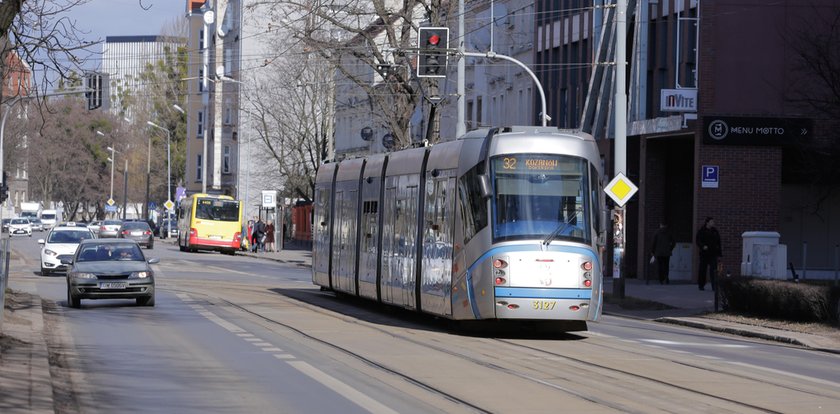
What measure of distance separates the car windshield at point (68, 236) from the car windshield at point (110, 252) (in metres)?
15.4

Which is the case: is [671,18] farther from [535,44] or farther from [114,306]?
[114,306]

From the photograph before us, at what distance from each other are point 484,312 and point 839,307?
717 centimetres

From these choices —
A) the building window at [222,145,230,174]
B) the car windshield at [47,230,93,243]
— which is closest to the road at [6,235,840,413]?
the car windshield at [47,230,93,243]

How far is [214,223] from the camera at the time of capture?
2864 inches

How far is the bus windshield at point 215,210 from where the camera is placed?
72.6 m

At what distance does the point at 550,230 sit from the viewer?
21.5 meters

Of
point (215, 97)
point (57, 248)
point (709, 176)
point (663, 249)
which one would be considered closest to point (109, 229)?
point (215, 97)

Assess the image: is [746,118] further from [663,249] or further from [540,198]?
[540,198]

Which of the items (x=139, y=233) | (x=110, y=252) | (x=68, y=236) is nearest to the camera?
(x=110, y=252)

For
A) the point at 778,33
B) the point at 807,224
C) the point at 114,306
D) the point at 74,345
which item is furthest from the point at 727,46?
the point at 74,345

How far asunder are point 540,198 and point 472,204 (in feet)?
3.43

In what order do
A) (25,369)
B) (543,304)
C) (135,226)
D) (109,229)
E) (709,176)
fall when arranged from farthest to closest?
(109,229) → (135,226) → (709,176) → (543,304) → (25,369)

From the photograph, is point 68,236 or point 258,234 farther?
point 258,234

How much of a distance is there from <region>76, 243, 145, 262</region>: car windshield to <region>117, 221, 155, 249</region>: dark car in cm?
4680
